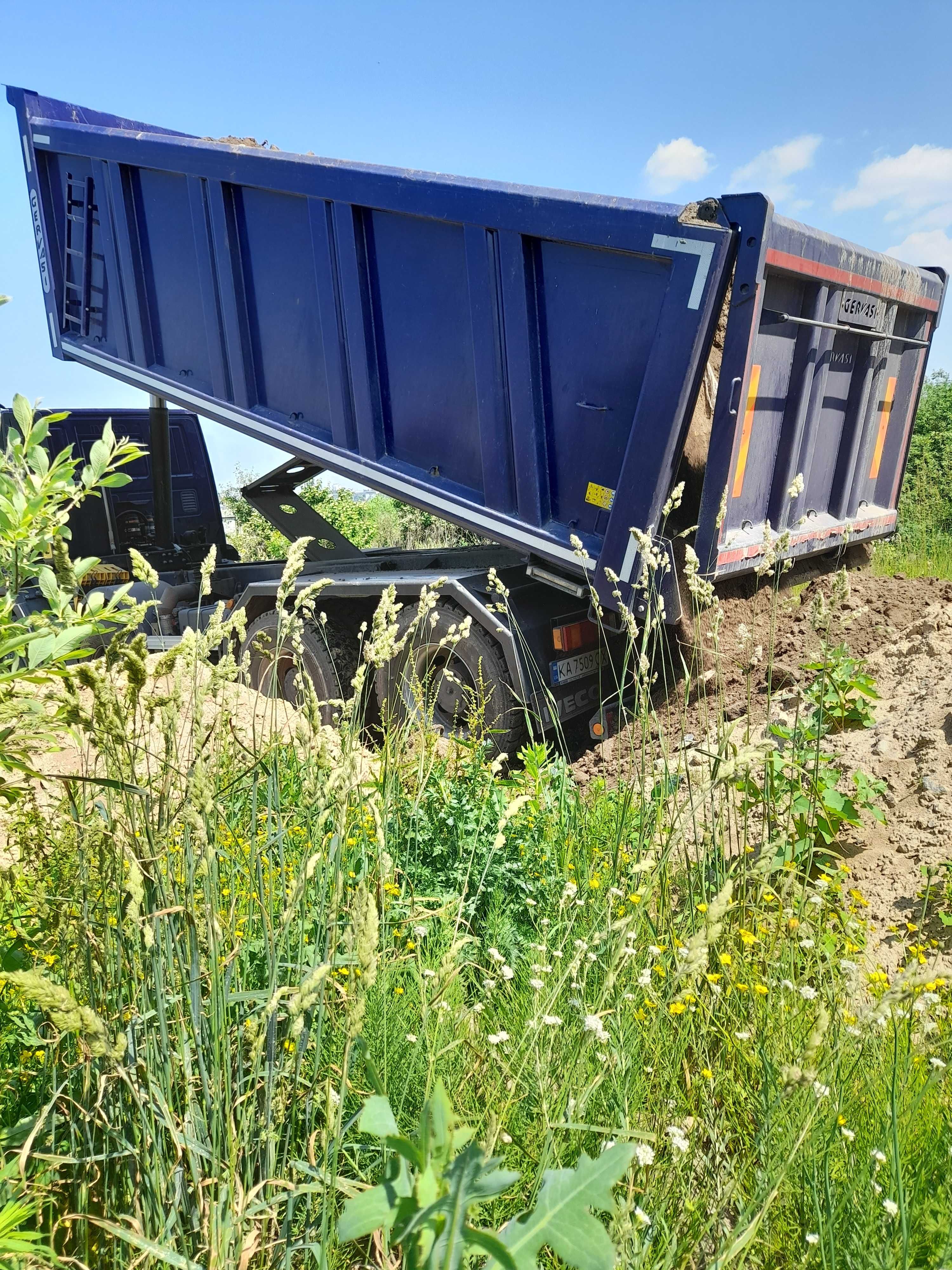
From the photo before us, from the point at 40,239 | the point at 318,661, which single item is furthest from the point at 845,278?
the point at 40,239

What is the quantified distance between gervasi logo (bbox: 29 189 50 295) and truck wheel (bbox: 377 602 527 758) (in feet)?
14.2

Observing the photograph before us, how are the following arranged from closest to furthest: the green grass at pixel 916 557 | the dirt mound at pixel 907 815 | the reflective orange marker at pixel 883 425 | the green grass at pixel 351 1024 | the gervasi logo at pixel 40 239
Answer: the green grass at pixel 351 1024 → the dirt mound at pixel 907 815 → the reflective orange marker at pixel 883 425 → the gervasi logo at pixel 40 239 → the green grass at pixel 916 557

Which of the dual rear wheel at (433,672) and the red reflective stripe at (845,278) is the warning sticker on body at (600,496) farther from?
the red reflective stripe at (845,278)

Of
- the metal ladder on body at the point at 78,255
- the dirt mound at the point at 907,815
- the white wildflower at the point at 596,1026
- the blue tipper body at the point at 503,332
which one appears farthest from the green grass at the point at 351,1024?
the metal ladder on body at the point at 78,255

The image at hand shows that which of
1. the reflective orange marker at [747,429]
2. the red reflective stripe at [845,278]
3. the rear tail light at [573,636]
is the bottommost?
the rear tail light at [573,636]

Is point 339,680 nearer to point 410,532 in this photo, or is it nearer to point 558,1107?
point 558,1107

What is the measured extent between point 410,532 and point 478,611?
384 inches

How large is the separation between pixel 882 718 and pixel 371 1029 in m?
2.98

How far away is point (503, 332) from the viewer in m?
4.76

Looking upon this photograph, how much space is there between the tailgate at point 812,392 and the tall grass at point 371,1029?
2071 mm

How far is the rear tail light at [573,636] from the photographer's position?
5109 mm

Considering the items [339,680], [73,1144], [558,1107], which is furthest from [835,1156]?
[339,680]

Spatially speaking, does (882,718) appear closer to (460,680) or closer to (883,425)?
(460,680)

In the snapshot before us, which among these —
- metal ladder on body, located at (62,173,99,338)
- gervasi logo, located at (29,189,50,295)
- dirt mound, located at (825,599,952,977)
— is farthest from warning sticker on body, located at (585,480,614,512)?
gervasi logo, located at (29,189,50,295)
